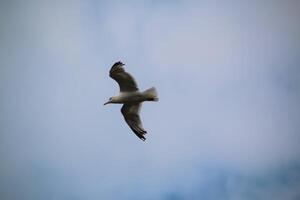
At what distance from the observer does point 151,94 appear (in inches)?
715

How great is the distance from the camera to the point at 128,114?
18547 millimetres

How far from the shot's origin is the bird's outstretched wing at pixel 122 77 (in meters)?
18.1

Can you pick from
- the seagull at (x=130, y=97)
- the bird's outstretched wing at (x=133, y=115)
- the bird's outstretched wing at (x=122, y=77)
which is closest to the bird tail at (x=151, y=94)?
the seagull at (x=130, y=97)

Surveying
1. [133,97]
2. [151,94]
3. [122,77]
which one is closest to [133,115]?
[133,97]

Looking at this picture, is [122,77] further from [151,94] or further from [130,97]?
[151,94]

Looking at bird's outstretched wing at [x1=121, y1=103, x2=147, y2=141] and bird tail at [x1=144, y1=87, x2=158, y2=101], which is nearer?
bird tail at [x1=144, y1=87, x2=158, y2=101]

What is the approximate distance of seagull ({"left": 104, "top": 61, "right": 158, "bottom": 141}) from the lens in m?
18.1

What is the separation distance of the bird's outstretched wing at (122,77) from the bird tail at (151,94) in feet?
0.66

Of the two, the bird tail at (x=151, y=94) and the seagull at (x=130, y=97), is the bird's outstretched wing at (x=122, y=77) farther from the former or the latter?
Result: the bird tail at (x=151, y=94)

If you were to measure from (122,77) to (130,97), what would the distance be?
1.21 feet

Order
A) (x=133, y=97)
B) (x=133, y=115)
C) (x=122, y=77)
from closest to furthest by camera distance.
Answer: (x=122, y=77)
(x=133, y=97)
(x=133, y=115)

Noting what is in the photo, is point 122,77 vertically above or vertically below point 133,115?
above

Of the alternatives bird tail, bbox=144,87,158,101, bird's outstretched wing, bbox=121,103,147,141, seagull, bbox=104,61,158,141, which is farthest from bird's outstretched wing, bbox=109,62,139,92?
bird's outstretched wing, bbox=121,103,147,141

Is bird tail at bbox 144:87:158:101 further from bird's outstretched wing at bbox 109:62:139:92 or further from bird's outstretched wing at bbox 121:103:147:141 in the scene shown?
bird's outstretched wing at bbox 121:103:147:141
